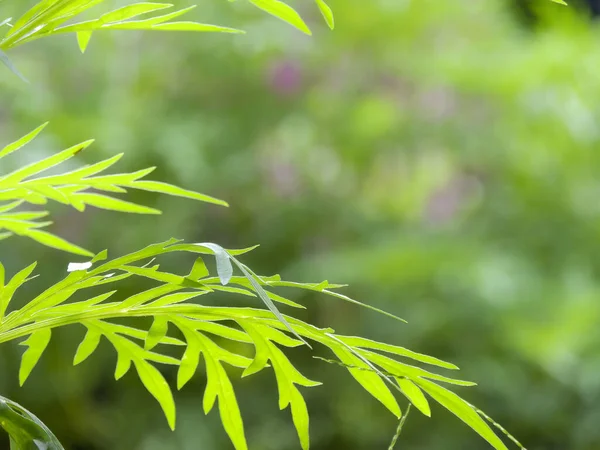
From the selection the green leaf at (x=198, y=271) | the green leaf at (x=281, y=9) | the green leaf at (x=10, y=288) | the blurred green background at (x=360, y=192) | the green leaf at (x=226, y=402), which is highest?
the green leaf at (x=281, y=9)

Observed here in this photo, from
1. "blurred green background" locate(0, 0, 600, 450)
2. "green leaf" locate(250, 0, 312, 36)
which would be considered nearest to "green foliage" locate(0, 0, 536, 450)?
"green leaf" locate(250, 0, 312, 36)

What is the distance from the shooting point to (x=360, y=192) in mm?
1828

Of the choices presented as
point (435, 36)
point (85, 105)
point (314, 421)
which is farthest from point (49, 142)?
point (435, 36)

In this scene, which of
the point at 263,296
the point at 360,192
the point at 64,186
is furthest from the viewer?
the point at 360,192

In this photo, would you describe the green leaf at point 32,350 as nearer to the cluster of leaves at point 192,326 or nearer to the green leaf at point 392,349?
the cluster of leaves at point 192,326

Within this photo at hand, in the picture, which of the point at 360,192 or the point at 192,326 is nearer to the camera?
the point at 192,326

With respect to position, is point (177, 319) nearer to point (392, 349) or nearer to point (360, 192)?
point (392, 349)

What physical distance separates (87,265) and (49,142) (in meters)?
1.41

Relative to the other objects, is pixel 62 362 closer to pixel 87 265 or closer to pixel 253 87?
pixel 253 87

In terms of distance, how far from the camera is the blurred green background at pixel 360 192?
1591 mm

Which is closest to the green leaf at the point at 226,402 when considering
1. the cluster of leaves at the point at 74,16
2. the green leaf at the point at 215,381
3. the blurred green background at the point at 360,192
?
the green leaf at the point at 215,381

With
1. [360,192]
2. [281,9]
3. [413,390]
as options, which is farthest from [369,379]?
[360,192]

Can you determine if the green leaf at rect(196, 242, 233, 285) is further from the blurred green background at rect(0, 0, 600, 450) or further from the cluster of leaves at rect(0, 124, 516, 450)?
the blurred green background at rect(0, 0, 600, 450)

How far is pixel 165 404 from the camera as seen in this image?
0.94 ft
